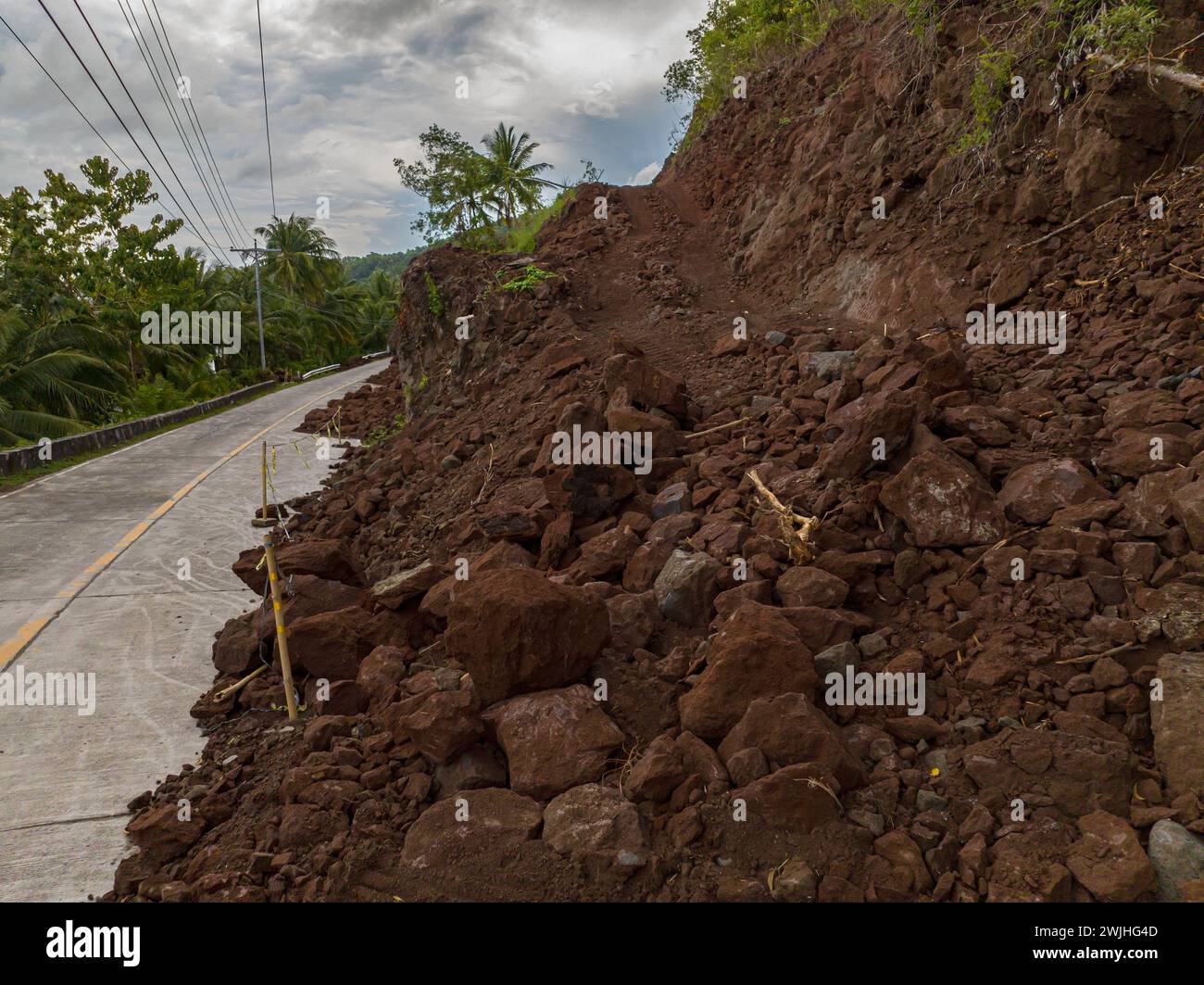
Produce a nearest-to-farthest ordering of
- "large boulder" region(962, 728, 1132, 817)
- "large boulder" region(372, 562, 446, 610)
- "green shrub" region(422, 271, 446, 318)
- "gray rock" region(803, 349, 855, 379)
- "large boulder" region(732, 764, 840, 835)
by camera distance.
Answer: "large boulder" region(962, 728, 1132, 817) → "large boulder" region(732, 764, 840, 835) → "large boulder" region(372, 562, 446, 610) → "gray rock" region(803, 349, 855, 379) → "green shrub" region(422, 271, 446, 318)

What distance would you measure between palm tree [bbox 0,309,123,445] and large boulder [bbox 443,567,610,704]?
16444 mm

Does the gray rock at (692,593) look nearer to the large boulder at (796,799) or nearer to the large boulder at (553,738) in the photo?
the large boulder at (553,738)

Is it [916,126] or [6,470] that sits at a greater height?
[916,126]

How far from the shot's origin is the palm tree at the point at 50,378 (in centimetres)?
1680

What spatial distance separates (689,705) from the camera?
3.80 metres

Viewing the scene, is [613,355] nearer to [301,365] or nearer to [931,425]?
[931,425]

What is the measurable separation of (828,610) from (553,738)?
1632mm

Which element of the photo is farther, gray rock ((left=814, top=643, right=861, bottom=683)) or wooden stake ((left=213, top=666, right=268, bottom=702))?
wooden stake ((left=213, top=666, right=268, bottom=702))

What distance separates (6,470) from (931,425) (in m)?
14.5

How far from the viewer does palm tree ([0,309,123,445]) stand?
1680 cm

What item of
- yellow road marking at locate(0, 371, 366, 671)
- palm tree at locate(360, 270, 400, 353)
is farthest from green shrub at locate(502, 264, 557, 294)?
palm tree at locate(360, 270, 400, 353)

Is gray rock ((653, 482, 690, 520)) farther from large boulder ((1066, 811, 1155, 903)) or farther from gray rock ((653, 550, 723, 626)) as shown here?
large boulder ((1066, 811, 1155, 903))

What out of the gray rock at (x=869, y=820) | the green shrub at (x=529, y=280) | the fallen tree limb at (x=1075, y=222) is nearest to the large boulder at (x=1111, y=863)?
the gray rock at (x=869, y=820)
